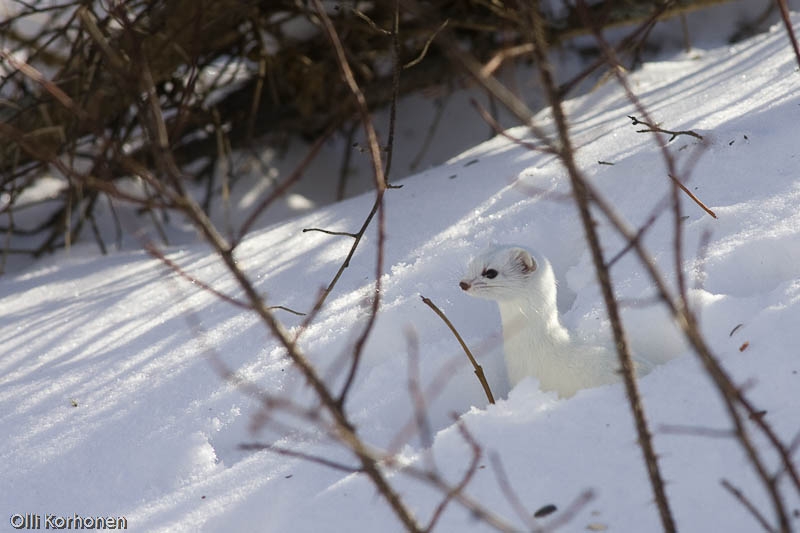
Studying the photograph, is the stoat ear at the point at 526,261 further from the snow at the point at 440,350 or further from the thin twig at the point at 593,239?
the thin twig at the point at 593,239

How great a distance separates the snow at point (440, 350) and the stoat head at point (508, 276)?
16 cm

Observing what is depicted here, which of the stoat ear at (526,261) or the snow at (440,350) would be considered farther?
the stoat ear at (526,261)

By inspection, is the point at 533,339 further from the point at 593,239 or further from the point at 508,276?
the point at 593,239

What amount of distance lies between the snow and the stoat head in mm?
161

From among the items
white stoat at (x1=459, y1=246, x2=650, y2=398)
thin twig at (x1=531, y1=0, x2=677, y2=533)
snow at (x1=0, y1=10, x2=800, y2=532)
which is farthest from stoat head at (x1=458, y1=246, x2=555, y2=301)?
thin twig at (x1=531, y1=0, x2=677, y2=533)

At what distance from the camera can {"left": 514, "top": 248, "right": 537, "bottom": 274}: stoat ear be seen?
94.3 inches

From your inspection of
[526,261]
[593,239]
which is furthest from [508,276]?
[593,239]

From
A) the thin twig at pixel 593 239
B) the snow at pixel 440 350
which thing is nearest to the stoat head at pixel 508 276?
the snow at pixel 440 350

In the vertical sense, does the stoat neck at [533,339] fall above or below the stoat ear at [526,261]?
below

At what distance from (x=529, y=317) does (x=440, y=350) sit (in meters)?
0.27

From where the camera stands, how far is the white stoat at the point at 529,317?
7.66 ft

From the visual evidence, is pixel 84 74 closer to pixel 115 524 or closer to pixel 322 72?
pixel 322 72

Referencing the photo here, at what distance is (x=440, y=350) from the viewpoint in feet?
7.70

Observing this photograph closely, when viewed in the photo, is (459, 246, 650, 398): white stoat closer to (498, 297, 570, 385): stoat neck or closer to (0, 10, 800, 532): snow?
(498, 297, 570, 385): stoat neck
